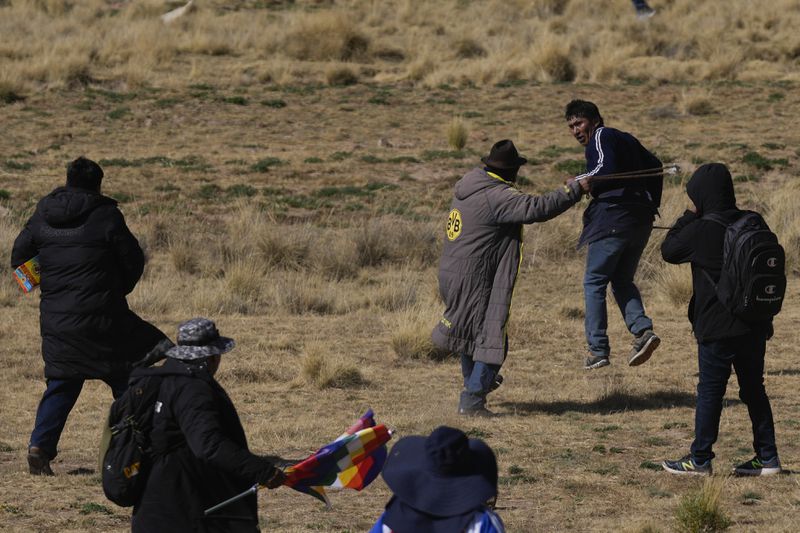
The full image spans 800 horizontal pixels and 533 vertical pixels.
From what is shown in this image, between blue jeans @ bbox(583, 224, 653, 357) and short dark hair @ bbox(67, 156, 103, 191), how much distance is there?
142 inches

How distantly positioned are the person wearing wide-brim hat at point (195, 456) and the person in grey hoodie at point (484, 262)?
13.0ft

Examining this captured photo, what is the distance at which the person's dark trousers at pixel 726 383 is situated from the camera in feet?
24.3

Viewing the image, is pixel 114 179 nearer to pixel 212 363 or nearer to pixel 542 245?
pixel 542 245

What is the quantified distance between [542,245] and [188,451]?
10971mm

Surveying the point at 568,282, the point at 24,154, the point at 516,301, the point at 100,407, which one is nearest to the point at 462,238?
the point at 100,407

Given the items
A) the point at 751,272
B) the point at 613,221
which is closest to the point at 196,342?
the point at 751,272

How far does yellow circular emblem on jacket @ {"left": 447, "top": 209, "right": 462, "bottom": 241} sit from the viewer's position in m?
9.18

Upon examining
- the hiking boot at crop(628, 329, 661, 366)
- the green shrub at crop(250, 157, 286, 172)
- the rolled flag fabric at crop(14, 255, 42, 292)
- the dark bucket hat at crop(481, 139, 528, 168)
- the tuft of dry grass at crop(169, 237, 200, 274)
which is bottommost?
the tuft of dry grass at crop(169, 237, 200, 274)

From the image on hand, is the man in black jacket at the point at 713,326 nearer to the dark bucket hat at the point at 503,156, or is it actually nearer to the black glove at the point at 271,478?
the dark bucket hat at the point at 503,156

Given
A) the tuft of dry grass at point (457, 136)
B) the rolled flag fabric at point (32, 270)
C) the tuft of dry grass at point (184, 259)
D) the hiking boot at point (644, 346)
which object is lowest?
the tuft of dry grass at point (184, 259)

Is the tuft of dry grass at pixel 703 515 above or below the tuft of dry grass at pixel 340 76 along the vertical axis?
below

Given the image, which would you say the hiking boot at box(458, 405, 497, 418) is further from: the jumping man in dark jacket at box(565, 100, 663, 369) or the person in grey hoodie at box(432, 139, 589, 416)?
the jumping man in dark jacket at box(565, 100, 663, 369)

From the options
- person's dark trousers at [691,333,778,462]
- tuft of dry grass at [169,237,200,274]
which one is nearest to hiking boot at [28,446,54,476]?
person's dark trousers at [691,333,778,462]

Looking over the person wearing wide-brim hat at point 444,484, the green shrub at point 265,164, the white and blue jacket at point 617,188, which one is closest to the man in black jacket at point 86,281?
the white and blue jacket at point 617,188
